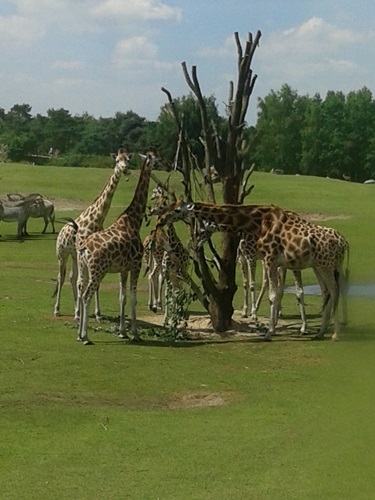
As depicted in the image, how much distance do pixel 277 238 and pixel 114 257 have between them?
2470mm

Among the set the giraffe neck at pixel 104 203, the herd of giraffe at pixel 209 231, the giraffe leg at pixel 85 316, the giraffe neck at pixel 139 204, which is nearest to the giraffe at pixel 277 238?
the herd of giraffe at pixel 209 231

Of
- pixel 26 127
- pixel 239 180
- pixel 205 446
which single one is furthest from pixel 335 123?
pixel 205 446

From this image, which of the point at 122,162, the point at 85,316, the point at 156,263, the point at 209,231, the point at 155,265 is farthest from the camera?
the point at 155,265

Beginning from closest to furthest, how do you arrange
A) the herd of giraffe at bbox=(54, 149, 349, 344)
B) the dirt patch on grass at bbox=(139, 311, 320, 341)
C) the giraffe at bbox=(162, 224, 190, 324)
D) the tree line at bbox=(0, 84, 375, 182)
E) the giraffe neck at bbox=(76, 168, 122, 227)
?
the herd of giraffe at bbox=(54, 149, 349, 344), the dirt patch on grass at bbox=(139, 311, 320, 341), the giraffe neck at bbox=(76, 168, 122, 227), the giraffe at bbox=(162, 224, 190, 324), the tree line at bbox=(0, 84, 375, 182)

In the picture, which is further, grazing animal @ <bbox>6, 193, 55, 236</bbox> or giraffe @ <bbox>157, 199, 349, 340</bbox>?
grazing animal @ <bbox>6, 193, 55, 236</bbox>

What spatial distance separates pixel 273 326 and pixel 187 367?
2618mm

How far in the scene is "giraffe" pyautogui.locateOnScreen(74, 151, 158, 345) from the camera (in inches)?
493

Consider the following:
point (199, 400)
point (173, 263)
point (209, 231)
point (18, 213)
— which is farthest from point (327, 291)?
point (18, 213)

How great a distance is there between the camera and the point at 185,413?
8.98 metres

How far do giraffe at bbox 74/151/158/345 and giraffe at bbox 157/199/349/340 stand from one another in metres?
0.49

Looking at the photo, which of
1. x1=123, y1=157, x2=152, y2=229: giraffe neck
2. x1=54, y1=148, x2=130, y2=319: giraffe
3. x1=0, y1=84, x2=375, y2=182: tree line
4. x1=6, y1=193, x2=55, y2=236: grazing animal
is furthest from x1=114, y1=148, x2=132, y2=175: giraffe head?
x1=0, y1=84, x2=375, y2=182: tree line

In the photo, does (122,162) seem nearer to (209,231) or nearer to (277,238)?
(209,231)

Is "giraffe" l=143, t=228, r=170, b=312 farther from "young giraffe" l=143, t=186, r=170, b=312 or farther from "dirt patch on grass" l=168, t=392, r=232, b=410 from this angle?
"dirt patch on grass" l=168, t=392, r=232, b=410

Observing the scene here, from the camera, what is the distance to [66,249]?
14.6 m
